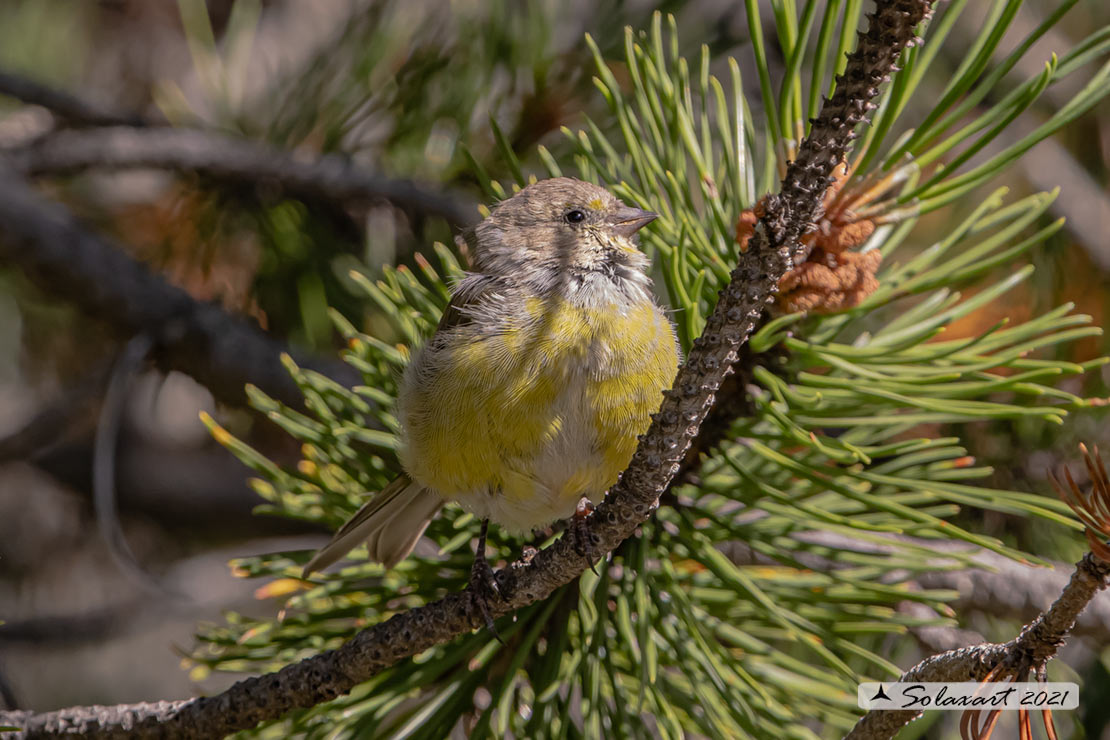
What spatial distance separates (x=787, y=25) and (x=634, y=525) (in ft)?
2.36

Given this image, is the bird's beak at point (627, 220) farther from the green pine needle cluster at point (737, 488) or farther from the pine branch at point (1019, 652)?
the pine branch at point (1019, 652)

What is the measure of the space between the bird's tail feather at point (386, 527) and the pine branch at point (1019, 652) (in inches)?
38.1

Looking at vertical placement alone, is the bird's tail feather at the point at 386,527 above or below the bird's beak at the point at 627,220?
below

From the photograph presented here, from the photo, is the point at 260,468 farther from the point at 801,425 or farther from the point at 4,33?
the point at 4,33

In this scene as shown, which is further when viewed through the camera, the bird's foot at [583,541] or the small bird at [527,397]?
the small bird at [527,397]

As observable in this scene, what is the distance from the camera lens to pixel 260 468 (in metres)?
1.95

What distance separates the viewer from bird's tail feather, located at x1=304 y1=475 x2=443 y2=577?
6.48 ft

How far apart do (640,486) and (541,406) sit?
533mm

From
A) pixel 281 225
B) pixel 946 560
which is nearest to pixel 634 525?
pixel 946 560

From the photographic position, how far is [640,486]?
4.64 ft

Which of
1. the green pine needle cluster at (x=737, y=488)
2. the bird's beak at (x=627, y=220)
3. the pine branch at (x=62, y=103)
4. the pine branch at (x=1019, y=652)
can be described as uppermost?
the pine branch at (x=62, y=103)

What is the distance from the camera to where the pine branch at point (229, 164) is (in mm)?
2785

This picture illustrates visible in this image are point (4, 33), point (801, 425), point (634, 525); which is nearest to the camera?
point (634, 525)

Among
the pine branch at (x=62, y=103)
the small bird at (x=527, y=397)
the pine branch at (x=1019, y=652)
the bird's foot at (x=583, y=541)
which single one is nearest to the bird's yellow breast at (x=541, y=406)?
the small bird at (x=527, y=397)
